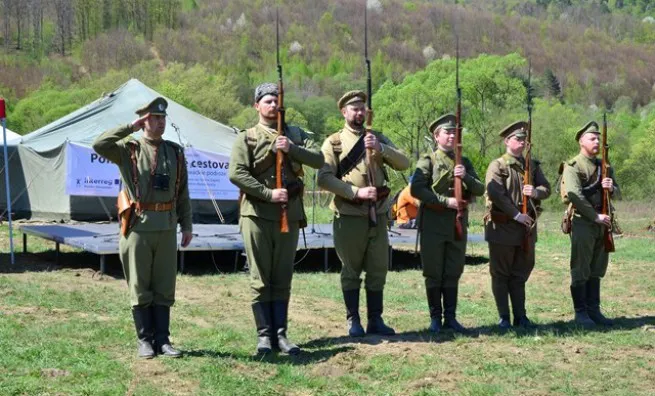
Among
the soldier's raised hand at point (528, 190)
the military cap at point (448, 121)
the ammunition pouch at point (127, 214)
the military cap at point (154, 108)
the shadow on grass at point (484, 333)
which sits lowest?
the shadow on grass at point (484, 333)

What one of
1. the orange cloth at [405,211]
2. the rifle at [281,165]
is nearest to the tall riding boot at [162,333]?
the rifle at [281,165]

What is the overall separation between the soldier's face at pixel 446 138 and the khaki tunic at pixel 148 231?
2.44m

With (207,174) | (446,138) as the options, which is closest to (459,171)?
A: (446,138)

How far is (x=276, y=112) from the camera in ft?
22.2

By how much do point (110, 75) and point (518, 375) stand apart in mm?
90822

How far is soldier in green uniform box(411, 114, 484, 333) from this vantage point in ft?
25.2

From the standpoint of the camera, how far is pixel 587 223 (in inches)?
325

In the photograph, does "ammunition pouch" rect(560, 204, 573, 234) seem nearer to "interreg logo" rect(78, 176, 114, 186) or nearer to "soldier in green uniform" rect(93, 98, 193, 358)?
"soldier in green uniform" rect(93, 98, 193, 358)

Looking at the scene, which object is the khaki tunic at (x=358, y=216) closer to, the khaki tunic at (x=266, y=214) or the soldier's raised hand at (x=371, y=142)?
the soldier's raised hand at (x=371, y=142)

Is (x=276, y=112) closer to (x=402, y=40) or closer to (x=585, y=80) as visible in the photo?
(x=585, y=80)

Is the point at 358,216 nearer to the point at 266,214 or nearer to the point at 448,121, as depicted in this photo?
the point at 266,214

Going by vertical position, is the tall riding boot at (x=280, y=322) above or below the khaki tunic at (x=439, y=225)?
below

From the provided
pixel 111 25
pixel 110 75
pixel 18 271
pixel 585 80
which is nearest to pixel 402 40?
pixel 585 80

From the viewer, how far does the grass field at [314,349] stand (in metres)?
5.88
